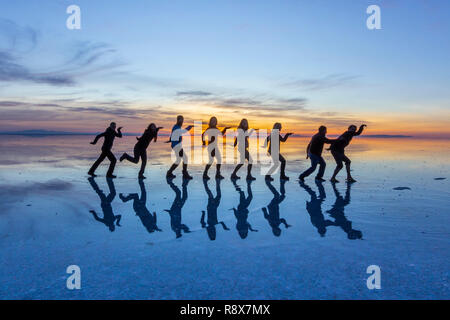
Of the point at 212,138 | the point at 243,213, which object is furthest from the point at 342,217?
the point at 212,138

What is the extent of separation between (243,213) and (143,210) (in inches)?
97.1

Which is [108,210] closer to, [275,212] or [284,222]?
[275,212]

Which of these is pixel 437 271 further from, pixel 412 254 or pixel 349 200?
pixel 349 200

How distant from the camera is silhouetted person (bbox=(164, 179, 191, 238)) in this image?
6.32 m

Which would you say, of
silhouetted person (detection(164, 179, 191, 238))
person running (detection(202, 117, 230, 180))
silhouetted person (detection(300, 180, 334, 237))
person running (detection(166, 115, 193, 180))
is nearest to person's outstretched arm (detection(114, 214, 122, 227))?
silhouetted person (detection(164, 179, 191, 238))

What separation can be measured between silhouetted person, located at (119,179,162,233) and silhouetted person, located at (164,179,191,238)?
0.38 m

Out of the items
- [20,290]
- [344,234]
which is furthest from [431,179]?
[20,290]

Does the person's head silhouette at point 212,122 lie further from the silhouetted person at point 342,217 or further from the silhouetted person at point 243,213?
the silhouetted person at point 342,217

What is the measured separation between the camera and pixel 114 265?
4.58m

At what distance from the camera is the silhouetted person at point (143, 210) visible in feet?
21.5

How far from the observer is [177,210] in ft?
25.9

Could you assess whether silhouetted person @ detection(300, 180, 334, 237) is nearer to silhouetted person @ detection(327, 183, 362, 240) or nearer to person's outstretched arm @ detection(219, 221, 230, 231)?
silhouetted person @ detection(327, 183, 362, 240)

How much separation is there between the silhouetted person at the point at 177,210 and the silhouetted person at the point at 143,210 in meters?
0.38

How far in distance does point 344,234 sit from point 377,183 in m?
6.85
